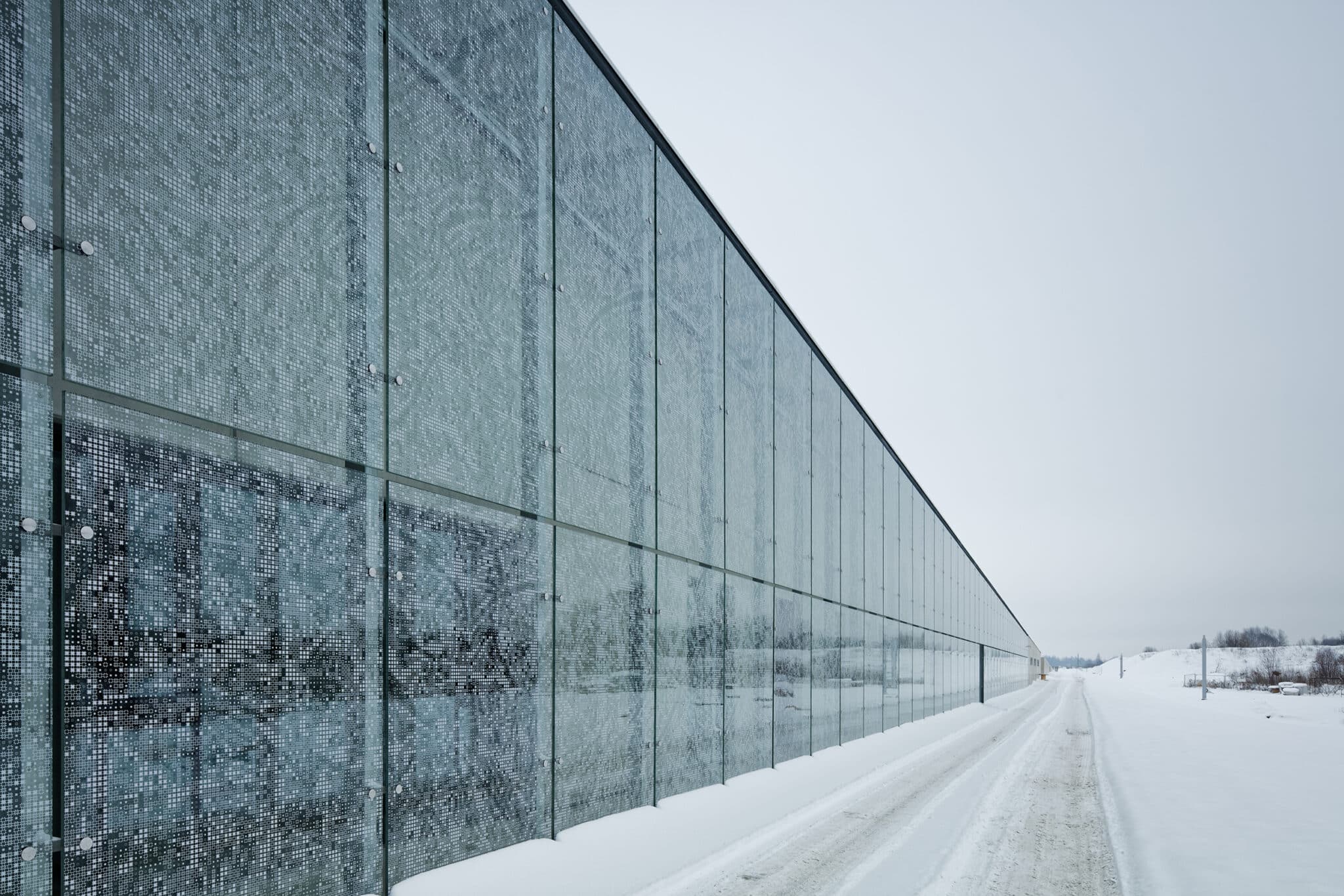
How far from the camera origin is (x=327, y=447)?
5758 millimetres

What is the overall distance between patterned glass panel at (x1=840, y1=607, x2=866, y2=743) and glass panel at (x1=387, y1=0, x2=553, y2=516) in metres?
13.1

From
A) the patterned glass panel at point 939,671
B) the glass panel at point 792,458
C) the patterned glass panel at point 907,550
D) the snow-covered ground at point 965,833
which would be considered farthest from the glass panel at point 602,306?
the patterned glass panel at point 939,671

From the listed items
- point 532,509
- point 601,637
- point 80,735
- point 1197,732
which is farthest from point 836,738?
point 80,735

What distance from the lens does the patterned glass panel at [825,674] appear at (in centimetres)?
1744

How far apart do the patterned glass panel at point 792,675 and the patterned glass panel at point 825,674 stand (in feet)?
1.05

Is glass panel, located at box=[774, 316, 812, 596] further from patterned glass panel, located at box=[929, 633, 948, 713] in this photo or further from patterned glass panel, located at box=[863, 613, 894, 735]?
patterned glass panel, located at box=[929, 633, 948, 713]

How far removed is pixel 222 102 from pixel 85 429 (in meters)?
2.08

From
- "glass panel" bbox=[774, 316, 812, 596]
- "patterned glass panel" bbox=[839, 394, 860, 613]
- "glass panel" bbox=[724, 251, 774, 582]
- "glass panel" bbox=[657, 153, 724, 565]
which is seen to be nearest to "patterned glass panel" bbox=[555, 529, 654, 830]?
"glass panel" bbox=[657, 153, 724, 565]

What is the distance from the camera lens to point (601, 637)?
30.5 feet

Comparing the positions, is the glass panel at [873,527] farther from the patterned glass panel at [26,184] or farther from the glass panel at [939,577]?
the patterned glass panel at [26,184]

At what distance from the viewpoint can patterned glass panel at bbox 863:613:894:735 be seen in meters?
21.9

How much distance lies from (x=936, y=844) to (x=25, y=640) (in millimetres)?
8157

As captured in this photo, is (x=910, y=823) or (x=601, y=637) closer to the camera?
(x=601, y=637)

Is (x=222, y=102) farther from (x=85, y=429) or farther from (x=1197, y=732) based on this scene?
(x=1197, y=732)
